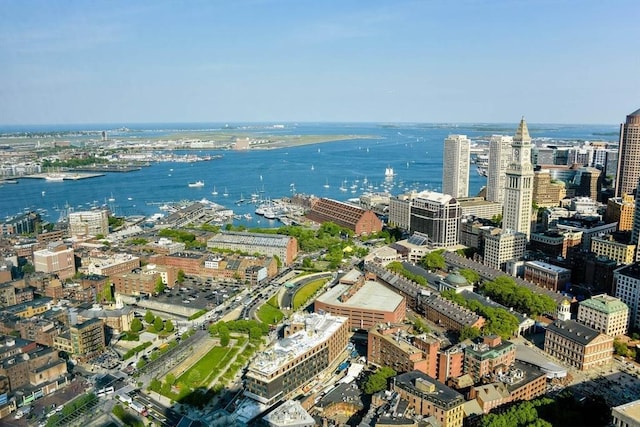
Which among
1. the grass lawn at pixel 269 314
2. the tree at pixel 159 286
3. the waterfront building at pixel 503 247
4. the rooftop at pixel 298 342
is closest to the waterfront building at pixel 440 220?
the waterfront building at pixel 503 247

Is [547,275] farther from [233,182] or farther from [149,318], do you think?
[233,182]

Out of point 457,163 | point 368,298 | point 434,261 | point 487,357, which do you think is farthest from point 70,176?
point 487,357

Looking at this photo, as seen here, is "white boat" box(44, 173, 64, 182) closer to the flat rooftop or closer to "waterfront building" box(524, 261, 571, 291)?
the flat rooftop

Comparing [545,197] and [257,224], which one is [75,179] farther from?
[545,197]

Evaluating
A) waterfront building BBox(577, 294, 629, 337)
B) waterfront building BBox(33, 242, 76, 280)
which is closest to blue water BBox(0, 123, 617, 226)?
waterfront building BBox(33, 242, 76, 280)

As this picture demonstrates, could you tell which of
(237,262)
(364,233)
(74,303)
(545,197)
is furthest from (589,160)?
(74,303)

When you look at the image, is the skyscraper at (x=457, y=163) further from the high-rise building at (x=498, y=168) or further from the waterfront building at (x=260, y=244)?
the waterfront building at (x=260, y=244)

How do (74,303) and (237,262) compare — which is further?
(237,262)
